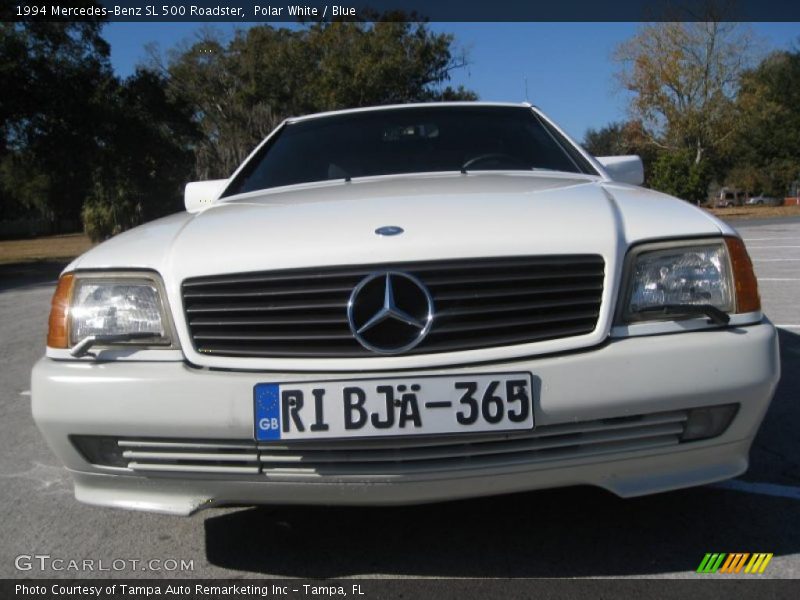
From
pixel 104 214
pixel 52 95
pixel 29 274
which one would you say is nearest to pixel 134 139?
pixel 52 95

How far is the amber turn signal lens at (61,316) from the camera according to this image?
2.31m

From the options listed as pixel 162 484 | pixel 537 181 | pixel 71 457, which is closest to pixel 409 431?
pixel 162 484

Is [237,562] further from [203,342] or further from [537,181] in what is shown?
[537,181]

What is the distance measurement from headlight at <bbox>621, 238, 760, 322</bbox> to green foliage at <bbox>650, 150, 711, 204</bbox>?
106 ft

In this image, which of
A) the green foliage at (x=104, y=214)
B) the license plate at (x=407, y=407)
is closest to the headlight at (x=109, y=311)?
the license plate at (x=407, y=407)

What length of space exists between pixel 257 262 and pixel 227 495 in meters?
0.62

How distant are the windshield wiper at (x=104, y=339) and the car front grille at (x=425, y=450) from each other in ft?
0.95

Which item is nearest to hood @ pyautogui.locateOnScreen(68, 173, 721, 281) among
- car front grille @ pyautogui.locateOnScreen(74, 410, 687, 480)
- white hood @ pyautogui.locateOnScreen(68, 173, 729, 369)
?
white hood @ pyautogui.locateOnScreen(68, 173, 729, 369)

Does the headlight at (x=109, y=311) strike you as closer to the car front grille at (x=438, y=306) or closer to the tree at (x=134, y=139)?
the car front grille at (x=438, y=306)

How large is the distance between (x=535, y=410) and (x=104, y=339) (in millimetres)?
1165

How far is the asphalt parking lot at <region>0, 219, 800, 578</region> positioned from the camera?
2.33 meters

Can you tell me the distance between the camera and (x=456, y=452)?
2.05 m

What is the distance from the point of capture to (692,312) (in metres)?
2.15

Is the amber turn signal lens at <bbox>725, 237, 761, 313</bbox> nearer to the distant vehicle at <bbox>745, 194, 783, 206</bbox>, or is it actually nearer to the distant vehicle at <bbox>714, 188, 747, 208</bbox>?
the distant vehicle at <bbox>745, 194, 783, 206</bbox>
